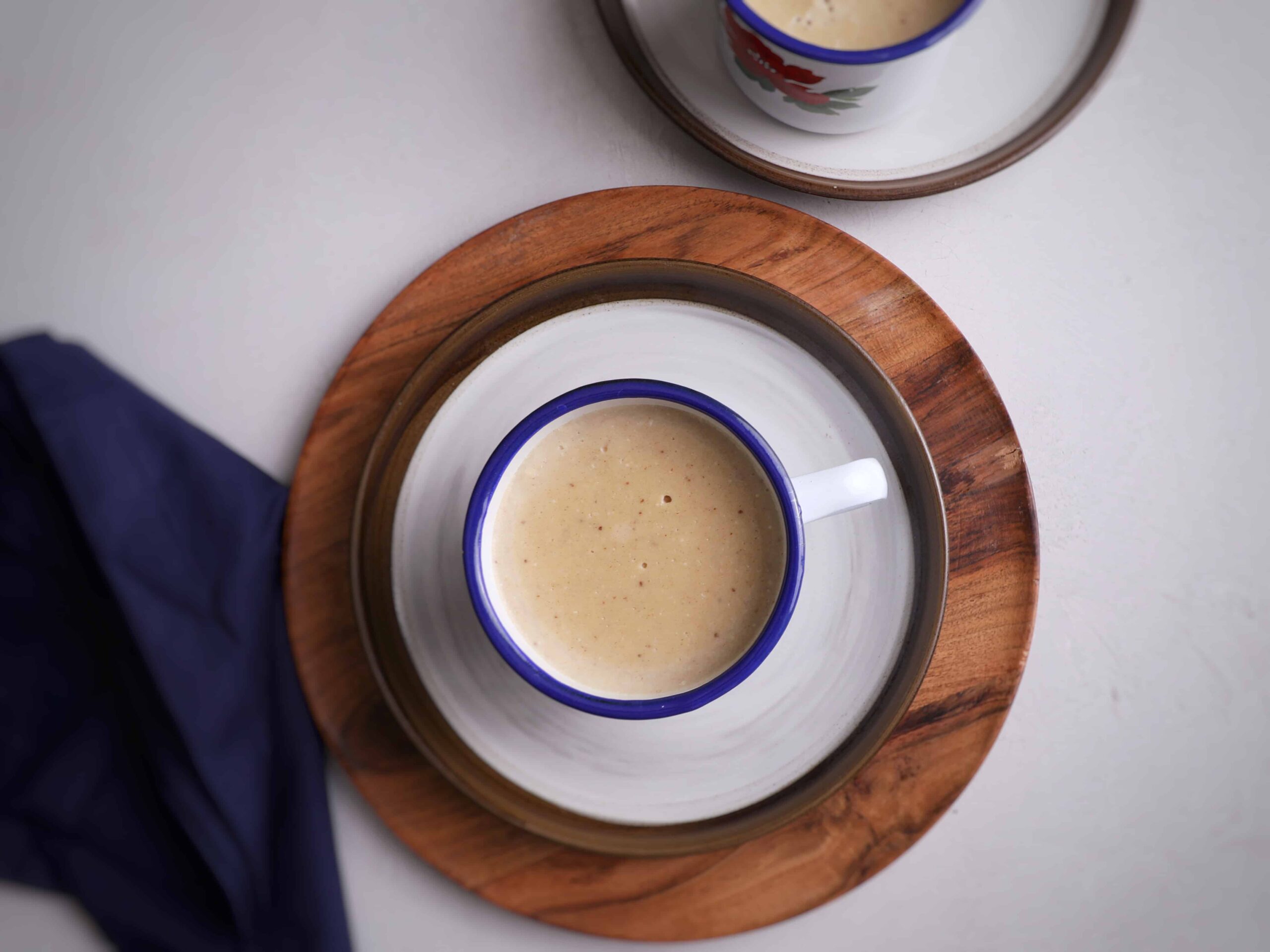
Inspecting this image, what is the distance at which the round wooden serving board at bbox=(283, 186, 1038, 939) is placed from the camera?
784 millimetres

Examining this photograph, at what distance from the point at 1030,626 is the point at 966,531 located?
4.1 inches

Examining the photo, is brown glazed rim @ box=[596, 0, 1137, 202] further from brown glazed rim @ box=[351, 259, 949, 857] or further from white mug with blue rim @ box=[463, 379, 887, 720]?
white mug with blue rim @ box=[463, 379, 887, 720]

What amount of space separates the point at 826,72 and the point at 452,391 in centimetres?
42

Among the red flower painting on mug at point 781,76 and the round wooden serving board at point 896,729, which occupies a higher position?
the red flower painting on mug at point 781,76

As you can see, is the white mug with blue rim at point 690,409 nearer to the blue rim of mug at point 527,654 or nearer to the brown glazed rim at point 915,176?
the blue rim of mug at point 527,654

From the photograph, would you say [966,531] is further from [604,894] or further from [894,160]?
[604,894]

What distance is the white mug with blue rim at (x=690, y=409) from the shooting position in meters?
0.64

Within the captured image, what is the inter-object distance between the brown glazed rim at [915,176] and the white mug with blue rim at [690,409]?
0.89ft

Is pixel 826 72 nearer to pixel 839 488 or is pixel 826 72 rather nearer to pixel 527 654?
pixel 839 488

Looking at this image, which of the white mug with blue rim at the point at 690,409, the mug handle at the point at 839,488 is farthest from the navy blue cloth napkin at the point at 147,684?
the mug handle at the point at 839,488

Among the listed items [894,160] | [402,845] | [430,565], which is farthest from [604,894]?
[894,160]

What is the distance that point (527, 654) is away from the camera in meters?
0.68

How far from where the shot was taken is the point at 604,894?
0.79 m

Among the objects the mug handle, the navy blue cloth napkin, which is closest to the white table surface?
the navy blue cloth napkin
